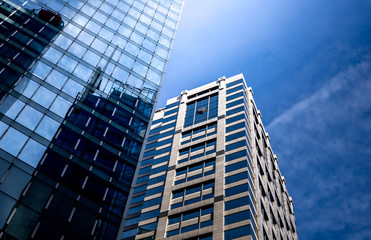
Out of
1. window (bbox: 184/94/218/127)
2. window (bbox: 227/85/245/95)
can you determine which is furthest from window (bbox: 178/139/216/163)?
window (bbox: 227/85/245/95)

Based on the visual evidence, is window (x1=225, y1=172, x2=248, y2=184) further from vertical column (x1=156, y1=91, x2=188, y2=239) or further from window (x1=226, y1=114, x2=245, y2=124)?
window (x1=226, y1=114, x2=245, y2=124)

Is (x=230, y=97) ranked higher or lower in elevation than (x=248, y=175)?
higher

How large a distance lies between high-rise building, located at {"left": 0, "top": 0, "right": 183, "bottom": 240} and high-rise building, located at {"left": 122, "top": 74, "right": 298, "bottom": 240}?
14075mm

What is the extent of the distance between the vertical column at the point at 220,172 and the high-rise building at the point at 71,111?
1995 cm

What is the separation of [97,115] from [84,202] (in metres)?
9.01

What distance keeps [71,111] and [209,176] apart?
3026cm

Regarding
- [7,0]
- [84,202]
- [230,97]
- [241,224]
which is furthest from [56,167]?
[230,97]

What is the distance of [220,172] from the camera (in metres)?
59.4

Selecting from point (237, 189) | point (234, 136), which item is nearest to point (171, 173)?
point (234, 136)

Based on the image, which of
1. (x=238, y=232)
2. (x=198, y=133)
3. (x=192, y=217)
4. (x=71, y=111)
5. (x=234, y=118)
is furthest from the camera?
(x=198, y=133)

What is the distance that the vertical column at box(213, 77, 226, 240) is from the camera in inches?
2025

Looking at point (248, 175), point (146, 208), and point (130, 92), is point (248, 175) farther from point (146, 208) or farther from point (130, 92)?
point (130, 92)

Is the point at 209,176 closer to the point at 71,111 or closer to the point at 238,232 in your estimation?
the point at 238,232

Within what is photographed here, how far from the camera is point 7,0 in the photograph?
38.8 metres
